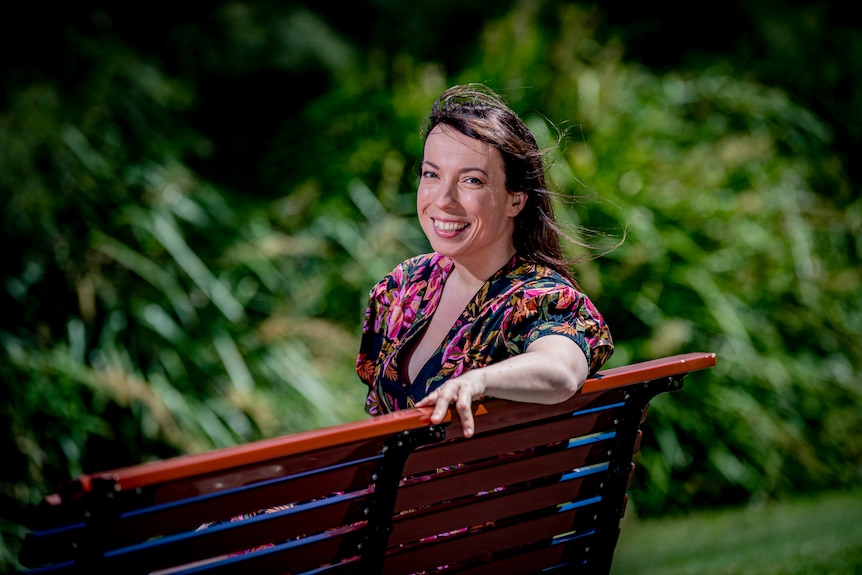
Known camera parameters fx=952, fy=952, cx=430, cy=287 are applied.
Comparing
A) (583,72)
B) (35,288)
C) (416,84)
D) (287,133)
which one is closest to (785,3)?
(583,72)

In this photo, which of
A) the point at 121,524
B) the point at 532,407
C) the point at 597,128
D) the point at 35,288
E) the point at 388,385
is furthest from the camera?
the point at 597,128

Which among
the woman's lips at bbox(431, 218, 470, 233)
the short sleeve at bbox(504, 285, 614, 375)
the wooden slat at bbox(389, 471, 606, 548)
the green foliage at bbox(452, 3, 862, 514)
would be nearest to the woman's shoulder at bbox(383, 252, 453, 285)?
the woman's lips at bbox(431, 218, 470, 233)

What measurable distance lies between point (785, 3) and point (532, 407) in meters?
→ 8.48

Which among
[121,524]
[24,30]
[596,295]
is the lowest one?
[121,524]

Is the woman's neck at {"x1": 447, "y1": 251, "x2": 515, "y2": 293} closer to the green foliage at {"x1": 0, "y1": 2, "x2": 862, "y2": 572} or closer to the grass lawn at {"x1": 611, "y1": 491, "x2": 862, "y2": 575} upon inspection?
the grass lawn at {"x1": 611, "y1": 491, "x2": 862, "y2": 575}

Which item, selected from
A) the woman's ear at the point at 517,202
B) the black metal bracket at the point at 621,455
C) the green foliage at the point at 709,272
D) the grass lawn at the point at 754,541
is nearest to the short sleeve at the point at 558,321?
the black metal bracket at the point at 621,455

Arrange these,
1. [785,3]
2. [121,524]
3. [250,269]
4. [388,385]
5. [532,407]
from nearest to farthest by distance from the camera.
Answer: [121,524]
[532,407]
[388,385]
[250,269]
[785,3]

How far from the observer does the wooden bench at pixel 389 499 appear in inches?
65.7

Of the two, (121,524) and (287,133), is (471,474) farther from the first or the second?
(287,133)

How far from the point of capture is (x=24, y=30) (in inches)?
253

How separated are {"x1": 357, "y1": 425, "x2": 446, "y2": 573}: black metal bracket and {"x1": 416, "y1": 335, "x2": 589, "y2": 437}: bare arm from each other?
56 mm

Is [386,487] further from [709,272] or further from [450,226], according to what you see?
[709,272]

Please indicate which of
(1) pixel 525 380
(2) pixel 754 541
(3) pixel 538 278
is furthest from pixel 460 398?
(2) pixel 754 541

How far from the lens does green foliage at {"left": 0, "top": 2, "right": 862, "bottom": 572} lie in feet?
15.7
